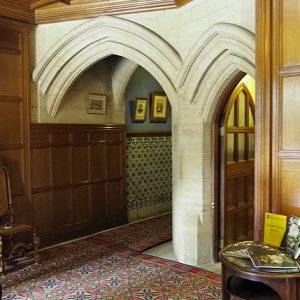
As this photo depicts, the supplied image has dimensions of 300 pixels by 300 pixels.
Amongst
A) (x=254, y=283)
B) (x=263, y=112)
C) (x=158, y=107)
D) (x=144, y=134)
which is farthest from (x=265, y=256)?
(x=158, y=107)

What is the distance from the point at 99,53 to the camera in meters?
4.89

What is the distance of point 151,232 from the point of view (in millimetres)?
5836

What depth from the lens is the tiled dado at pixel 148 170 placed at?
6.57 metres

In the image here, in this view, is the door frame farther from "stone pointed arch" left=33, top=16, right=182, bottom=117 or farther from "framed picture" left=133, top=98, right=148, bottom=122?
"framed picture" left=133, top=98, right=148, bottom=122

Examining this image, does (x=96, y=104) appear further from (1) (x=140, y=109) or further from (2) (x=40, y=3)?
(2) (x=40, y=3)

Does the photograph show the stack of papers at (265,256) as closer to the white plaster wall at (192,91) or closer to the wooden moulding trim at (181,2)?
the white plaster wall at (192,91)

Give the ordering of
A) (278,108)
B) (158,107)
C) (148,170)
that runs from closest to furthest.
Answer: (278,108) < (148,170) < (158,107)

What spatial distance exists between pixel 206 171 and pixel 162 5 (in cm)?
191

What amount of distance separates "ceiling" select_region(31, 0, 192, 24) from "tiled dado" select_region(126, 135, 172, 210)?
7.85ft

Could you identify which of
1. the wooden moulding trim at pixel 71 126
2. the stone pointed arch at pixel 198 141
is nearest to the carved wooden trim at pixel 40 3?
the wooden moulding trim at pixel 71 126

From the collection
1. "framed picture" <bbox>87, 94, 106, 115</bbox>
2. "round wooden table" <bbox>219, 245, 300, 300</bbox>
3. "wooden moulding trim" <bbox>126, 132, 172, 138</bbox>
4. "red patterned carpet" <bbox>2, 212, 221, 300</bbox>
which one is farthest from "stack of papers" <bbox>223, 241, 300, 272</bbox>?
"wooden moulding trim" <bbox>126, 132, 172, 138</bbox>

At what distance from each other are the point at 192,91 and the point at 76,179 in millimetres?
2370

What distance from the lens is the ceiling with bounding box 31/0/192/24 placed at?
4.25 metres

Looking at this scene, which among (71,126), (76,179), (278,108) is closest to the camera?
(278,108)
